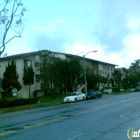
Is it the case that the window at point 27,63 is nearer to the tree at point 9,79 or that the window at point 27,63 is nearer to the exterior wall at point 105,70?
the tree at point 9,79

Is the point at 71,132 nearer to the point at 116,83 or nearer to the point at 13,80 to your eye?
the point at 13,80

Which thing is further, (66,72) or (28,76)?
(28,76)

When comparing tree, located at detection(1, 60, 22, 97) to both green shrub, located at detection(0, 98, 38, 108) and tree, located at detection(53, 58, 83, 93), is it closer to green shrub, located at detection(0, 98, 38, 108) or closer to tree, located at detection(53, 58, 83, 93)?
tree, located at detection(53, 58, 83, 93)

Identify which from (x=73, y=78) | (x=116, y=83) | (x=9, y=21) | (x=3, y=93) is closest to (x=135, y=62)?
(x=116, y=83)

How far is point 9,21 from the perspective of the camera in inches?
1219

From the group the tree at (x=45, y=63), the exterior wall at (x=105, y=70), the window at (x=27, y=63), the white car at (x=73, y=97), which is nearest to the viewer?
the white car at (x=73, y=97)

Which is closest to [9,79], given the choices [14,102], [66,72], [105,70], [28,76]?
[28,76]

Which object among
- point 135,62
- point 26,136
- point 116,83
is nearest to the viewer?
point 26,136

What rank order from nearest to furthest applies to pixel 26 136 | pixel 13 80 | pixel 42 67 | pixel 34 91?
pixel 26 136 < pixel 13 80 < pixel 42 67 < pixel 34 91

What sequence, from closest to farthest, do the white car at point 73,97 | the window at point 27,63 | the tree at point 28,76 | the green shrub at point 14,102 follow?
the green shrub at point 14,102
the white car at point 73,97
the tree at point 28,76
the window at point 27,63

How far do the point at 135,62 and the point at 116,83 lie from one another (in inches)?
1818

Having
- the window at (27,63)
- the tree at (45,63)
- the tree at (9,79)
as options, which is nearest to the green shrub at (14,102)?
the tree at (9,79)

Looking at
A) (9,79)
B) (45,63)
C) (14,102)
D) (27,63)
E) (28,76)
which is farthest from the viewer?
(27,63)

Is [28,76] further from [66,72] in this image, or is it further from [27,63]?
[66,72]
